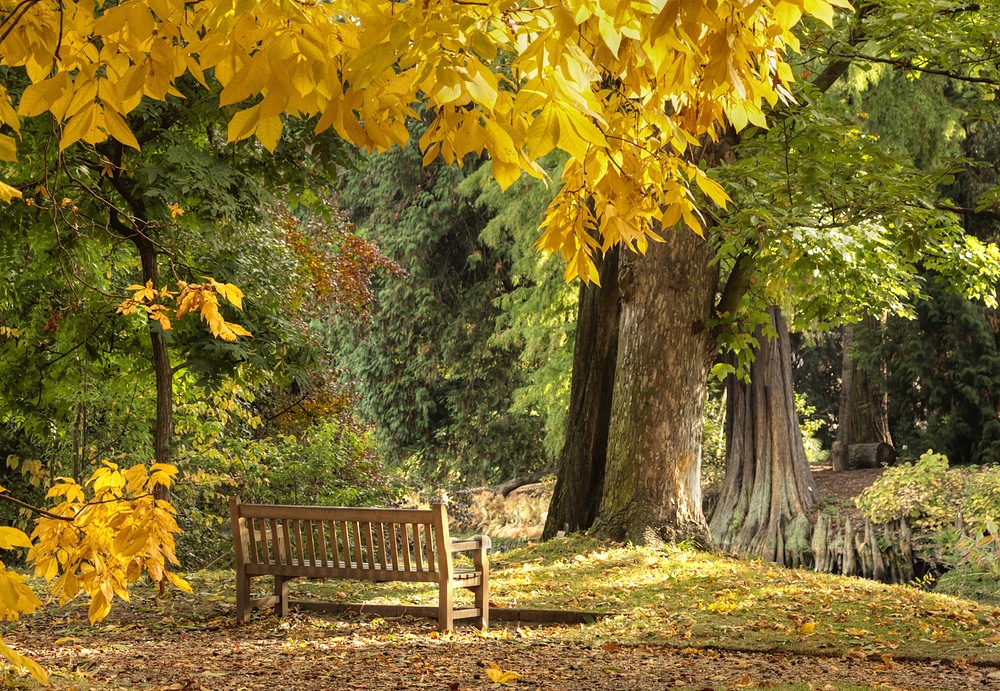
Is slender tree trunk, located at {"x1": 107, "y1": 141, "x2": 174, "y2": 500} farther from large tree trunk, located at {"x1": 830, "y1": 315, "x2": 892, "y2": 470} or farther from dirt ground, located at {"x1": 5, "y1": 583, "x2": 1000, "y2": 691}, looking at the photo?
large tree trunk, located at {"x1": 830, "y1": 315, "x2": 892, "y2": 470}

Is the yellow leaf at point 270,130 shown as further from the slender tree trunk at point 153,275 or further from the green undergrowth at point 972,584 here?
the green undergrowth at point 972,584

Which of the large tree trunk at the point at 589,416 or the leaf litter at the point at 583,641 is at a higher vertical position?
the large tree trunk at the point at 589,416

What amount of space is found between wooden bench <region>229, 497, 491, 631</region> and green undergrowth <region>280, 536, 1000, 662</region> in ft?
2.22

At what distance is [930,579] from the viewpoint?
12.5 m

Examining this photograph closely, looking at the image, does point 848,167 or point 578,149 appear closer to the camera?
point 578,149

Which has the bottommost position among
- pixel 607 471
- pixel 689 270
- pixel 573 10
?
pixel 607 471

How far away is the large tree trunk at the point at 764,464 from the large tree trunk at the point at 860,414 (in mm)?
4262

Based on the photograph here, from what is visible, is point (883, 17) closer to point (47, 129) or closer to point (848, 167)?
point (848, 167)

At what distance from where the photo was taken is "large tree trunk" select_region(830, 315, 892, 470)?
19156 millimetres

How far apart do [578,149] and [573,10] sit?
0.80 ft

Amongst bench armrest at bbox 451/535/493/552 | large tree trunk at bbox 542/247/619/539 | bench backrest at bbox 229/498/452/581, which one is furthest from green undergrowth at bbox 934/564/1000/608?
bench backrest at bbox 229/498/452/581

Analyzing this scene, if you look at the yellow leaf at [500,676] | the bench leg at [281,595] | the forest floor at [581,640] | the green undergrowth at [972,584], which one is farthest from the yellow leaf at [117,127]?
the green undergrowth at [972,584]

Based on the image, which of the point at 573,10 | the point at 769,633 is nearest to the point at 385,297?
the point at 769,633

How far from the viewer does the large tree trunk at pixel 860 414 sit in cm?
1916
